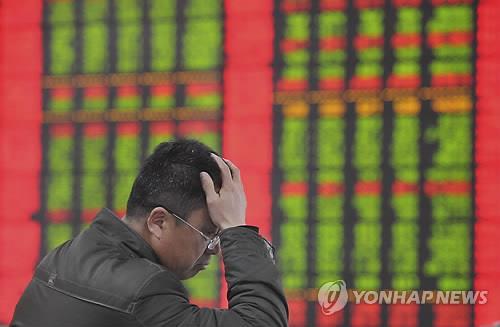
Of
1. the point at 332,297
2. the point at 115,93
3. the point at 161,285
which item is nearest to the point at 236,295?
the point at 161,285

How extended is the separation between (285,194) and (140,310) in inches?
49.8

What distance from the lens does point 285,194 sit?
89.0 inches

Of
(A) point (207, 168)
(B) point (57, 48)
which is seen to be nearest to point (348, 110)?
(B) point (57, 48)

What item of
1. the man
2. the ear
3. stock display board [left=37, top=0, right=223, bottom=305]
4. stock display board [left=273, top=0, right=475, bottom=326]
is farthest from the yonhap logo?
the ear

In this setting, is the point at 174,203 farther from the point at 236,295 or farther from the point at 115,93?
the point at 115,93

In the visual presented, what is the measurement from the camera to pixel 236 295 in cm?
109

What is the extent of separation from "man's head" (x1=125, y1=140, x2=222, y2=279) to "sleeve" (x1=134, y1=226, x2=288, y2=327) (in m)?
0.06

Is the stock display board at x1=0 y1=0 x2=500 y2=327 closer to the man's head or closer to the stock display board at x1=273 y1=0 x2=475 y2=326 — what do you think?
the stock display board at x1=273 y1=0 x2=475 y2=326

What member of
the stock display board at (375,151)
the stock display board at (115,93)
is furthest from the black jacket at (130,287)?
the stock display board at (115,93)

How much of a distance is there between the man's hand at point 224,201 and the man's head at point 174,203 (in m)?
0.01

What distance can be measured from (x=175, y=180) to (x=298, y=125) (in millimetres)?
1156

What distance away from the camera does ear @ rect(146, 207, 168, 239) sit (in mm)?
1142

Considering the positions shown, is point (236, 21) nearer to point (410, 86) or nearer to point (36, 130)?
point (410, 86)

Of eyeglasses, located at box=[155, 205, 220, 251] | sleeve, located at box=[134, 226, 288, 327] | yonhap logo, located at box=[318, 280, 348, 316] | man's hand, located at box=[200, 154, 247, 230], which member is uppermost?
man's hand, located at box=[200, 154, 247, 230]
